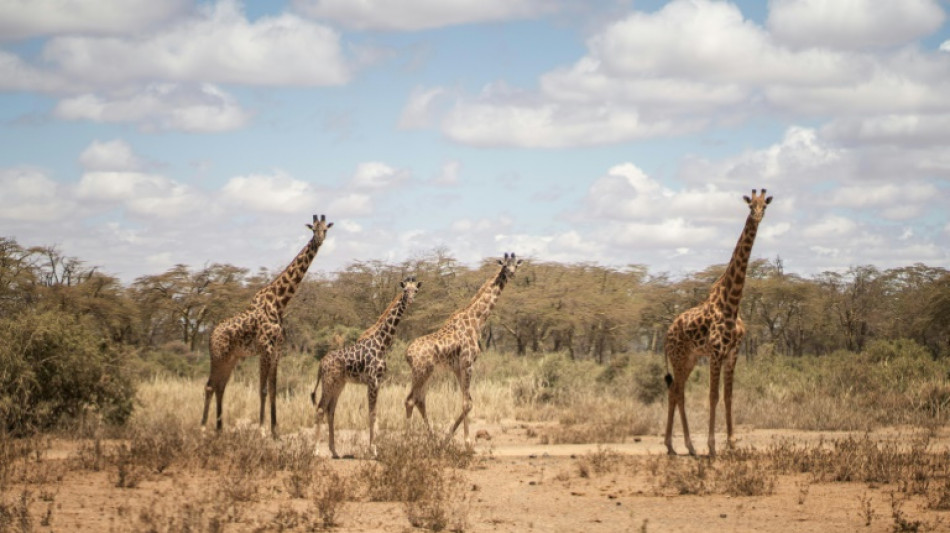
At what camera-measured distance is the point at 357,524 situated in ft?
32.3

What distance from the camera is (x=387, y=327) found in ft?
48.8

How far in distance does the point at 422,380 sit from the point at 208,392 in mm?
3155

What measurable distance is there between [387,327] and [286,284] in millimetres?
1955

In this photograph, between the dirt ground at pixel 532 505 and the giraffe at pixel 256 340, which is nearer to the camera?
the dirt ground at pixel 532 505

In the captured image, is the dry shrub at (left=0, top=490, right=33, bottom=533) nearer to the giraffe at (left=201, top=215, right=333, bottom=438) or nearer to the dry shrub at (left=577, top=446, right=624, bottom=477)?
the giraffe at (left=201, top=215, right=333, bottom=438)

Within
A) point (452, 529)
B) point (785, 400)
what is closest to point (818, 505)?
point (452, 529)

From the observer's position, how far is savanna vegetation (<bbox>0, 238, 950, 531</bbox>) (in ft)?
35.8

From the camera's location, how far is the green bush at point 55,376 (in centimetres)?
1566

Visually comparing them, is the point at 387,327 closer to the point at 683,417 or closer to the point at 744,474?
the point at 683,417

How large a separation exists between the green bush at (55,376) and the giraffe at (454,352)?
4.90m

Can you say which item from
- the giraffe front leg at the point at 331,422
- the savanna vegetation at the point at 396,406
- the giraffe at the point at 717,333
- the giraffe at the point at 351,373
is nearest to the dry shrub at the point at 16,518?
the savanna vegetation at the point at 396,406

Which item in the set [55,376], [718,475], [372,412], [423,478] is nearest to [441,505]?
[423,478]

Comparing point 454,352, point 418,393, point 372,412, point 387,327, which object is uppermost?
point 387,327

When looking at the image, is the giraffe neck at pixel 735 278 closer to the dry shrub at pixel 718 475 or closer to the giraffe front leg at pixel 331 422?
the dry shrub at pixel 718 475
